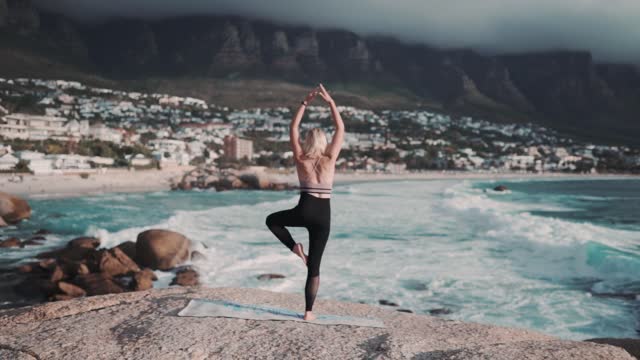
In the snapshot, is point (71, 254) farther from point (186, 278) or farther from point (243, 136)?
point (243, 136)

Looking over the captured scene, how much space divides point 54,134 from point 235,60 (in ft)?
400

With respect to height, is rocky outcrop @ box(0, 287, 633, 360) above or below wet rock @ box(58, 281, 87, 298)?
above

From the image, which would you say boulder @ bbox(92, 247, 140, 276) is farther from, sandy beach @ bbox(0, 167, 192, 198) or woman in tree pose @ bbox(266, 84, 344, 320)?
sandy beach @ bbox(0, 167, 192, 198)

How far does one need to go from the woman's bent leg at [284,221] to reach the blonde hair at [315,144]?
525 mm

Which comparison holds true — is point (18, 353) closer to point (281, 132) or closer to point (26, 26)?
point (281, 132)

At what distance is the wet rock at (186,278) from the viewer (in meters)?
12.5

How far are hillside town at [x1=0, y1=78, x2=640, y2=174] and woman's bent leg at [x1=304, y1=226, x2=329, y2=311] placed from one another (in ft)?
215

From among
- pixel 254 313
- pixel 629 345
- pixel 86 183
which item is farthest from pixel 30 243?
pixel 86 183

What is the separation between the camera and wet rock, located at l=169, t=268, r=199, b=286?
12.5 metres

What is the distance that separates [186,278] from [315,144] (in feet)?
29.8

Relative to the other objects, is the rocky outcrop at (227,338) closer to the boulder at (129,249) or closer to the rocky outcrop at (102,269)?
the rocky outcrop at (102,269)

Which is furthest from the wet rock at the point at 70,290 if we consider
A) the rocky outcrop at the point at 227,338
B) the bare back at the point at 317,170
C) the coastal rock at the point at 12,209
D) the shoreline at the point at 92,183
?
the shoreline at the point at 92,183

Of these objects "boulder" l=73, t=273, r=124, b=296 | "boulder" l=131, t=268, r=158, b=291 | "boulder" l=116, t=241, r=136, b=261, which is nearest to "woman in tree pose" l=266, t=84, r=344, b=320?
"boulder" l=73, t=273, r=124, b=296

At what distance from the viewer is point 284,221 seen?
4770 millimetres
